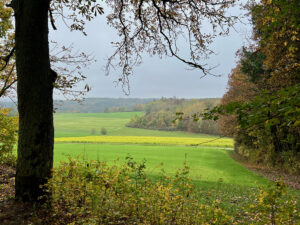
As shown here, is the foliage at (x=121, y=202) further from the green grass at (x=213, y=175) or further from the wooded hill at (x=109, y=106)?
the wooded hill at (x=109, y=106)

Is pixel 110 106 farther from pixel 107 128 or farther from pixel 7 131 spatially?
pixel 7 131

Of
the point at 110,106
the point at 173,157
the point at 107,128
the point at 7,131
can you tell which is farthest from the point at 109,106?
the point at 7,131

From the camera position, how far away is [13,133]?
1117cm

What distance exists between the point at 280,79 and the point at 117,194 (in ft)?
43.3

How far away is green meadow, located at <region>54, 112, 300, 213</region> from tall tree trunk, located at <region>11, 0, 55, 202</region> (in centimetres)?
148

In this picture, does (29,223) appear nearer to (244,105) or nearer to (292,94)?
(244,105)

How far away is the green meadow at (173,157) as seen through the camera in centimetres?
1027

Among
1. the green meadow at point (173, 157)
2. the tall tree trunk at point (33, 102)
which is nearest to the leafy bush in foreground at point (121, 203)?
the tall tree trunk at point (33, 102)

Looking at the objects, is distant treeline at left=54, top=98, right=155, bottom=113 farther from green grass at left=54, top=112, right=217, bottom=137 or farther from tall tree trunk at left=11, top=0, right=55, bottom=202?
tall tree trunk at left=11, top=0, right=55, bottom=202

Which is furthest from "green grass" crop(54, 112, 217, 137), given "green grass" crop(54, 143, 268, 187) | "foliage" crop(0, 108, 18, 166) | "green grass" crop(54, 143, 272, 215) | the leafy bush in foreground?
the leafy bush in foreground

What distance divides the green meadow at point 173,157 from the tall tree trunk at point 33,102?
1478 mm

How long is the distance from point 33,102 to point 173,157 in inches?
1050

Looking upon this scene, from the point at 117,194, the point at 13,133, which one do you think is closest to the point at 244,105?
the point at 117,194

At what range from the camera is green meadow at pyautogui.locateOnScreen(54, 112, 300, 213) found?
10266mm
